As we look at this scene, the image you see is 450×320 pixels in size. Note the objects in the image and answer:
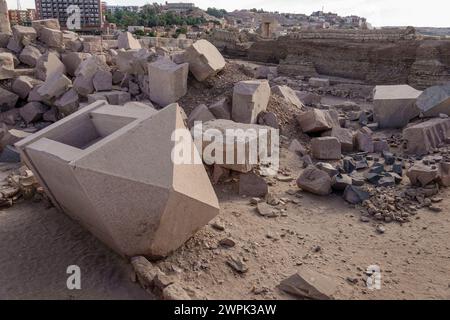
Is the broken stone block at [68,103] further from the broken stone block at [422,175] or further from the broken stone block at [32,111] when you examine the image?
the broken stone block at [422,175]

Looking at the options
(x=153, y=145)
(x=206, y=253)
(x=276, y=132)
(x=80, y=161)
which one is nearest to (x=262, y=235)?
(x=206, y=253)

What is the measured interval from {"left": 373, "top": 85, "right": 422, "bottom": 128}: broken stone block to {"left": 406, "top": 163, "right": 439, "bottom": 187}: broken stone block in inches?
128

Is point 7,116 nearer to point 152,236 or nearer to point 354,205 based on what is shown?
point 152,236

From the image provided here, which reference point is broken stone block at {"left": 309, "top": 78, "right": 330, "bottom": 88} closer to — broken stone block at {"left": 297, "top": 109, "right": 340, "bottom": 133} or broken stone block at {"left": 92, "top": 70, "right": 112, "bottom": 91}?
broken stone block at {"left": 297, "top": 109, "right": 340, "bottom": 133}

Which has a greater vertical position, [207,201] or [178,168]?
[178,168]

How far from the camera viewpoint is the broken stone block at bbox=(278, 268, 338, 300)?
10.9 feet

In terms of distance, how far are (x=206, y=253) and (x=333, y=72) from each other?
45.0ft

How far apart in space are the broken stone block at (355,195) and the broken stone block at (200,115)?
9.40ft

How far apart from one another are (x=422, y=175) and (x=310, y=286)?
10.5 ft

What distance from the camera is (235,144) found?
17.6 ft

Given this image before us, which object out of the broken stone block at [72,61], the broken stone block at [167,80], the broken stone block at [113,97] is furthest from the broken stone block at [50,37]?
the broken stone block at [167,80]

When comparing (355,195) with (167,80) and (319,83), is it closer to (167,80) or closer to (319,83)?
(167,80)

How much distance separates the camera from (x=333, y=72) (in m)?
15.9

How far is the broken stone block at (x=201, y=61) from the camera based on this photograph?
7906 millimetres
